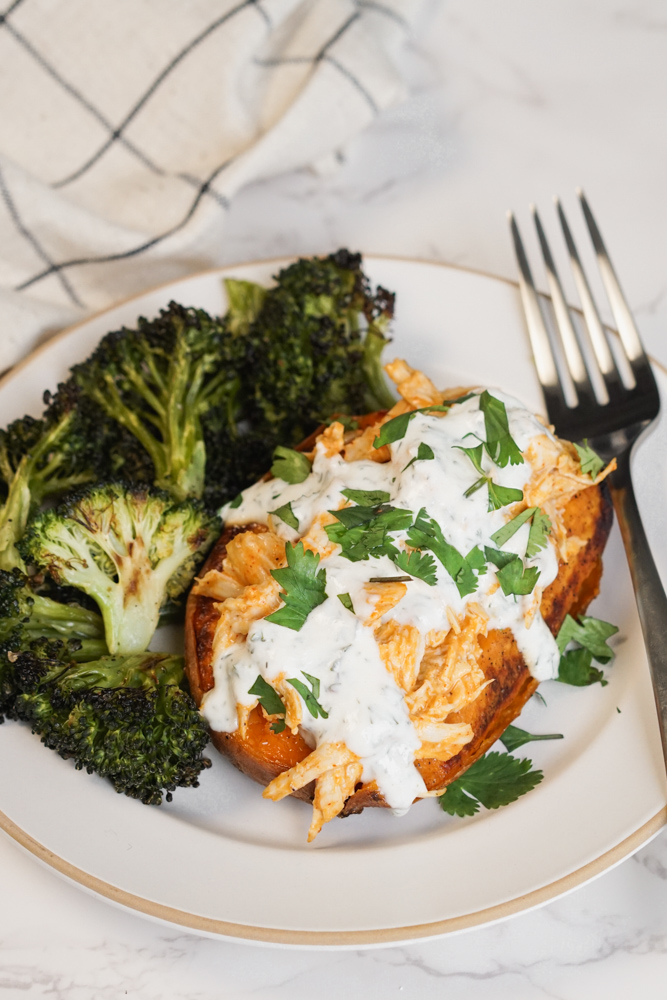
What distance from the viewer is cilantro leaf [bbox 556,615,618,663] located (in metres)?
3.32

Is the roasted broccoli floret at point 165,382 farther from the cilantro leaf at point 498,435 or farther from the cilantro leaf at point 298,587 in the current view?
the cilantro leaf at point 498,435

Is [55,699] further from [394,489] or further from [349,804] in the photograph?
[394,489]

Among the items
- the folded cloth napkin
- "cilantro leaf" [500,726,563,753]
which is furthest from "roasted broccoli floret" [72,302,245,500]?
"cilantro leaf" [500,726,563,753]

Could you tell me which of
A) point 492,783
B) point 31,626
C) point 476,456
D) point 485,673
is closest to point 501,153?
point 476,456

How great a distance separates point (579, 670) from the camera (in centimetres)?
331

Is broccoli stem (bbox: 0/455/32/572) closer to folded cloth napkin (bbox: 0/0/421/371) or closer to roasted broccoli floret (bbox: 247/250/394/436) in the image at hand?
roasted broccoli floret (bbox: 247/250/394/436)

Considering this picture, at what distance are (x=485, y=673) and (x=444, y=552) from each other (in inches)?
17.7

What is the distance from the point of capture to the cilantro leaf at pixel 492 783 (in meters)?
3.02

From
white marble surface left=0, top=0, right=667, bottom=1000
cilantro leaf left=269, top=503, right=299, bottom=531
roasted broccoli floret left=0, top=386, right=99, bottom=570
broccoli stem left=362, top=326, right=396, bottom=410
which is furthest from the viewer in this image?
white marble surface left=0, top=0, right=667, bottom=1000

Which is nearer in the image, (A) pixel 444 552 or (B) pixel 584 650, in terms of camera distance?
(A) pixel 444 552

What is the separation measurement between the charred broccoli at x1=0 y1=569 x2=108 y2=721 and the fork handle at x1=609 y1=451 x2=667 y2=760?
72.6 inches

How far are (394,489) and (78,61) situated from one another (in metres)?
2.83

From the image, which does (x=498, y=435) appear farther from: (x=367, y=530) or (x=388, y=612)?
(x=388, y=612)

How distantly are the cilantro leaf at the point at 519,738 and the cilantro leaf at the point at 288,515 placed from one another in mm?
1021
